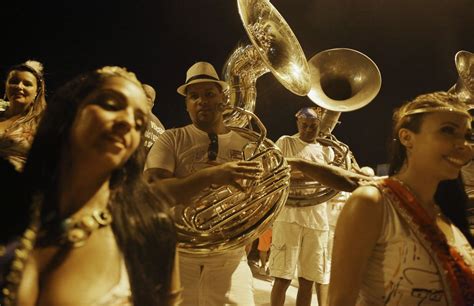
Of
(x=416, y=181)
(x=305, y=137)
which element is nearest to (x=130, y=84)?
(x=416, y=181)

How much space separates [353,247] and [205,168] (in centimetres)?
99

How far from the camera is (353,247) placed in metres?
1.46

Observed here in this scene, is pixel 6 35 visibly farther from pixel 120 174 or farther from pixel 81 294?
pixel 81 294

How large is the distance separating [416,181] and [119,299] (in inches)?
50.7

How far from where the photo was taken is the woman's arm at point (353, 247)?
1453 millimetres

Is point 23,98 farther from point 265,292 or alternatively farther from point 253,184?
point 265,292

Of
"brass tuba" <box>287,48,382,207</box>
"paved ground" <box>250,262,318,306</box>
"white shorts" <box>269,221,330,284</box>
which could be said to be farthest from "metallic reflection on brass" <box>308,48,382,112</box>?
"paved ground" <box>250,262,318,306</box>

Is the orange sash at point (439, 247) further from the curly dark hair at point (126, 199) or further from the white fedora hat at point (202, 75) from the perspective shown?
the white fedora hat at point (202, 75)

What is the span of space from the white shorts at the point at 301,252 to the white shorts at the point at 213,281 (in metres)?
1.67

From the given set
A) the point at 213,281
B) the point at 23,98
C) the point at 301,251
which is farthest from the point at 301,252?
the point at 23,98

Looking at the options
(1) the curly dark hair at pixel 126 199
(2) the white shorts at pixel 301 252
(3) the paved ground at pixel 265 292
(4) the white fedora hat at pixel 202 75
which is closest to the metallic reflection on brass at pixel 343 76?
(2) the white shorts at pixel 301 252

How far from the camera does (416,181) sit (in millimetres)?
1688

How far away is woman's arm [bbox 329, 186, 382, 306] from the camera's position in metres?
1.45

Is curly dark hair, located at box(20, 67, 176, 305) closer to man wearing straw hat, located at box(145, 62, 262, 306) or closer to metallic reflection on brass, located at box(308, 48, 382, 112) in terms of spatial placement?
man wearing straw hat, located at box(145, 62, 262, 306)
